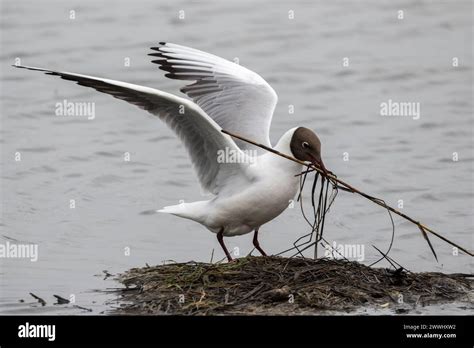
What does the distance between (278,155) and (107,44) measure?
945 centimetres

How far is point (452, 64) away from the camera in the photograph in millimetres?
16656

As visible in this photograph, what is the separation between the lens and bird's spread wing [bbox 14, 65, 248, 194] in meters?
8.17

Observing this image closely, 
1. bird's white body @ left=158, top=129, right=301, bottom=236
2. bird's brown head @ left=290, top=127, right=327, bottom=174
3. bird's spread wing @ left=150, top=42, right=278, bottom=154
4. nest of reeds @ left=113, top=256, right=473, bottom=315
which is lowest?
nest of reeds @ left=113, top=256, right=473, bottom=315

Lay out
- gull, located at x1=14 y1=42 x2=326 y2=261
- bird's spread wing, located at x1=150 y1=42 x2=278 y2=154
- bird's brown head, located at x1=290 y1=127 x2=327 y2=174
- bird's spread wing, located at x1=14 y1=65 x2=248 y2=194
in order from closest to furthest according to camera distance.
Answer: bird's spread wing, located at x1=14 y1=65 x2=248 y2=194 → gull, located at x1=14 y1=42 x2=326 y2=261 → bird's brown head, located at x1=290 y1=127 x2=327 y2=174 → bird's spread wing, located at x1=150 y1=42 x2=278 y2=154

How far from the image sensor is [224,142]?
28.1 feet

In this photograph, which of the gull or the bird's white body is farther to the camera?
the bird's white body

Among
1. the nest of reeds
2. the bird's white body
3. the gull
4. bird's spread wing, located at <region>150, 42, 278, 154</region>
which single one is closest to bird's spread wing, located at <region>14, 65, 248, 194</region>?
the gull

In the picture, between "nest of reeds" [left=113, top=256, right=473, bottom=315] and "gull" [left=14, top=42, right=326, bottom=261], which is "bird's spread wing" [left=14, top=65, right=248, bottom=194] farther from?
"nest of reeds" [left=113, top=256, right=473, bottom=315]

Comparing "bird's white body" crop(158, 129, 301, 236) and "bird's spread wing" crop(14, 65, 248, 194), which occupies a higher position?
"bird's spread wing" crop(14, 65, 248, 194)

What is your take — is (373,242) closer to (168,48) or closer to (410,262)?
(410,262)

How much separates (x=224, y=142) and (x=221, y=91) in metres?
1.25

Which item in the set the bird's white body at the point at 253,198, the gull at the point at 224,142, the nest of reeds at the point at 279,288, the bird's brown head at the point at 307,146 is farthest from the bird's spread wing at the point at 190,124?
the nest of reeds at the point at 279,288

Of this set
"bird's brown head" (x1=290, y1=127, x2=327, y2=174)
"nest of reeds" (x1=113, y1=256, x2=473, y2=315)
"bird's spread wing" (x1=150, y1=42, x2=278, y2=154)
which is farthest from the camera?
"bird's spread wing" (x1=150, y1=42, x2=278, y2=154)

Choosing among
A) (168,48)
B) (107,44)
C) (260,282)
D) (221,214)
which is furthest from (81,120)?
(260,282)
